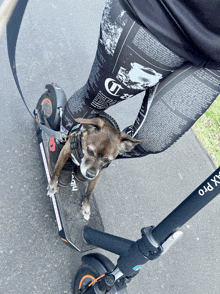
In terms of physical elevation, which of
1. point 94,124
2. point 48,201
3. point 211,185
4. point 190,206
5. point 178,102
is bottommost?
point 48,201

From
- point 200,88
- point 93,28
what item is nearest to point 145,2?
point 200,88

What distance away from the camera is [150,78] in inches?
62.3

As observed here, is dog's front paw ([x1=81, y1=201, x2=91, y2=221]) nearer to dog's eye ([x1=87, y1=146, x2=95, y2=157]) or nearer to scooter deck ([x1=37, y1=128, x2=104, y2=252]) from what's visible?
scooter deck ([x1=37, y1=128, x2=104, y2=252])

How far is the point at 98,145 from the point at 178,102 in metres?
0.81

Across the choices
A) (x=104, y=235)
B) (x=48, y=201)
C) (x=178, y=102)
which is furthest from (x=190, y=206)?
(x=48, y=201)

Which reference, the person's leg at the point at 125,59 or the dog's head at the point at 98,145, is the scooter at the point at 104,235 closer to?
the dog's head at the point at 98,145

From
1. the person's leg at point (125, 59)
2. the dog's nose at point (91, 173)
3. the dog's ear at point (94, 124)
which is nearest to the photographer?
the person's leg at point (125, 59)

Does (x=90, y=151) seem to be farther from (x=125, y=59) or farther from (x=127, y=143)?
(x=125, y=59)

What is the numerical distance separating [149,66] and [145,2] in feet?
1.06

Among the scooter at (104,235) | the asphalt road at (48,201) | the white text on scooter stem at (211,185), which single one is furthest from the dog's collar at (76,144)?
the white text on scooter stem at (211,185)

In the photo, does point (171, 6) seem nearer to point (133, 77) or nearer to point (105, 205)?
point (133, 77)

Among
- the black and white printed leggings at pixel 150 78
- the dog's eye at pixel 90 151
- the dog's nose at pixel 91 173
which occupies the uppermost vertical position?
the black and white printed leggings at pixel 150 78

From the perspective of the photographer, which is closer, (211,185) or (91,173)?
(211,185)

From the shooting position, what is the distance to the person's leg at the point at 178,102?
5.03 ft
